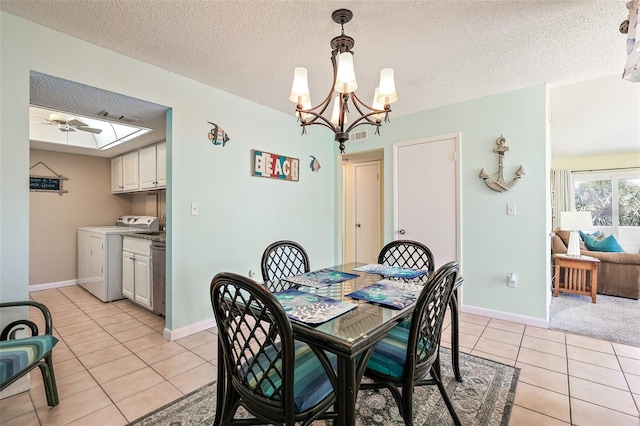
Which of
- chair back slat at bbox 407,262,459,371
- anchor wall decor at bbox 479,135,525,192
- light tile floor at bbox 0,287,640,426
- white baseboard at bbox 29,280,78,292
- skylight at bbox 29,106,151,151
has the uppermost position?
skylight at bbox 29,106,151,151

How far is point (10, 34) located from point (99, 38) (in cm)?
47

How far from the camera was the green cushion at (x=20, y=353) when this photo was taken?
1.35 meters

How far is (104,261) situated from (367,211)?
157 inches

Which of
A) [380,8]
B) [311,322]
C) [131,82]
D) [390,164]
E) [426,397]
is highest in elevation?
[380,8]

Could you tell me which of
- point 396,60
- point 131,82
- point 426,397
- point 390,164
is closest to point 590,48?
point 396,60

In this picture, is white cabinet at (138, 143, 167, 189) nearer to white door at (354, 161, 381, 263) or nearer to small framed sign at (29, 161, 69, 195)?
small framed sign at (29, 161, 69, 195)

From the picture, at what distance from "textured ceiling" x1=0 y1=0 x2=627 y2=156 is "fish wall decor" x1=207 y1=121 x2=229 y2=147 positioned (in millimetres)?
425

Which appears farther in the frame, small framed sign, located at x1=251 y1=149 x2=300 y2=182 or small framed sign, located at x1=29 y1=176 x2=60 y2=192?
small framed sign, located at x1=29 y1=176 x2=60 y2=192

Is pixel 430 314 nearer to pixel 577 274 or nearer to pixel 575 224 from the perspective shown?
pixel 577 274

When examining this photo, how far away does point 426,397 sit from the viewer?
1753 millimetres

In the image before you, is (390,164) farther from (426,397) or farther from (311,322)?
(311,322)

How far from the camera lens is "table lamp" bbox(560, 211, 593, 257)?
382cm

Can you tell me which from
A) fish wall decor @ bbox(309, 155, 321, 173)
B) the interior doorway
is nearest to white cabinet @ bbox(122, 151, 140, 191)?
fish wall decor @ bbox(309, 155, 321, 173)

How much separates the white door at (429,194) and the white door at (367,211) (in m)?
1.32
